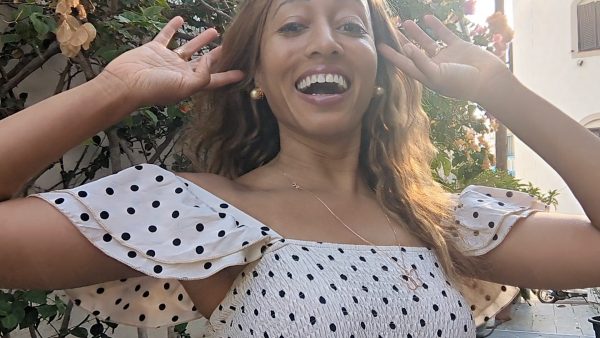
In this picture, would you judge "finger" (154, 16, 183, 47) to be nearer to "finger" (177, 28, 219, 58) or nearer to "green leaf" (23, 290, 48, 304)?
"finger" (177, 28, 219, 58)

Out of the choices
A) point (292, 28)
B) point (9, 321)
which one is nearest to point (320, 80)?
point (292, 28)

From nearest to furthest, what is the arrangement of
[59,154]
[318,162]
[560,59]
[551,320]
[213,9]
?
[59,154] < [318,162] < [213,9] < [551,320] < [560,59]

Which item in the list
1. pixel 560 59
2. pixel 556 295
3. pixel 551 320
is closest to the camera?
pixel 551 320

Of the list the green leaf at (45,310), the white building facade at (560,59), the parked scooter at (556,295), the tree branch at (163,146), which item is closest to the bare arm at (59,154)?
the green leaf at (45,310)

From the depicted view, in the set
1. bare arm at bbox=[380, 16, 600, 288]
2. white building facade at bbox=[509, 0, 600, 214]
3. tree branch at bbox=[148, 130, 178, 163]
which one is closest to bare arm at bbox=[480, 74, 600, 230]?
bare arm at bbox=[380, 16, 600, 288]

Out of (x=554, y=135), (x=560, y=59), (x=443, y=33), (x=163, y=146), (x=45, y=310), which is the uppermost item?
(x=443, y=33)

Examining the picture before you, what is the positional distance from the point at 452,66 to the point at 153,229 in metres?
0.66

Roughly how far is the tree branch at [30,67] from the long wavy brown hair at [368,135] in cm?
69

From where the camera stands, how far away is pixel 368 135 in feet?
4.86

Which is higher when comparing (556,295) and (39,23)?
(39,23)

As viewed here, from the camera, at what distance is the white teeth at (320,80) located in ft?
4.04

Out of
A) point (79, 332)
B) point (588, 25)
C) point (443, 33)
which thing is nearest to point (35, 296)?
point (79, 332)

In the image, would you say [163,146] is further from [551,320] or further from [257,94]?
[551,320]

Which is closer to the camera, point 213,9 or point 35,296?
point 35,296
